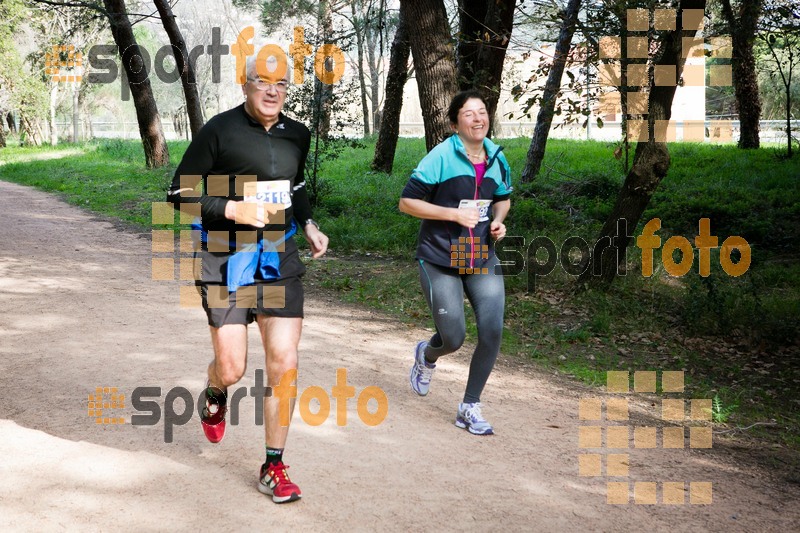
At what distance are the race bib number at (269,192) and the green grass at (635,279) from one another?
13.4 ft

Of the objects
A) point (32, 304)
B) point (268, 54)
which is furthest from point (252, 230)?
point (32, 304)

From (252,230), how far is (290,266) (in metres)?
0.28

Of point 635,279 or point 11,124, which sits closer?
point 635,279

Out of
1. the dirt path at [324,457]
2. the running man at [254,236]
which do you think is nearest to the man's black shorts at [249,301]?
the running man at [254,236]

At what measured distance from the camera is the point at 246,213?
3.97m

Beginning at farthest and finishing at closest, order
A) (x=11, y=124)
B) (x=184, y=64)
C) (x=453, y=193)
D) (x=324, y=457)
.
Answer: (x=11, y=124)
(x=184, y=64)
(x=453, y=193)
(x=324, y=457)

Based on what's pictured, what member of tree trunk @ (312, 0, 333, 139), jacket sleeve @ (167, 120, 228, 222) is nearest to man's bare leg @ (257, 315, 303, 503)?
jacket sleeve @ (167, 120, 228, 222)

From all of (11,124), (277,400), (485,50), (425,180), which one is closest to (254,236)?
(277,400)

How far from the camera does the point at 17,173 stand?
78.7 ft

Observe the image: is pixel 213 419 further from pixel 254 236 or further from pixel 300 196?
pixel 300 196

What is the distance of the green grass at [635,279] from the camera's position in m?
7.86

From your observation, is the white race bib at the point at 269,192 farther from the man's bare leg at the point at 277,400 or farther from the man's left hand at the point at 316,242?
the man's bare leg at the point at 277,400

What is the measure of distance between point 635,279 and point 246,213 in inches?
278

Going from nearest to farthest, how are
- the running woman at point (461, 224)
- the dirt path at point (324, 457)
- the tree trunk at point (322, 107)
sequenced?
the dirt path at point (324, 457), the running woman at point (461, 224), the tree trunk at point (322, 107)
